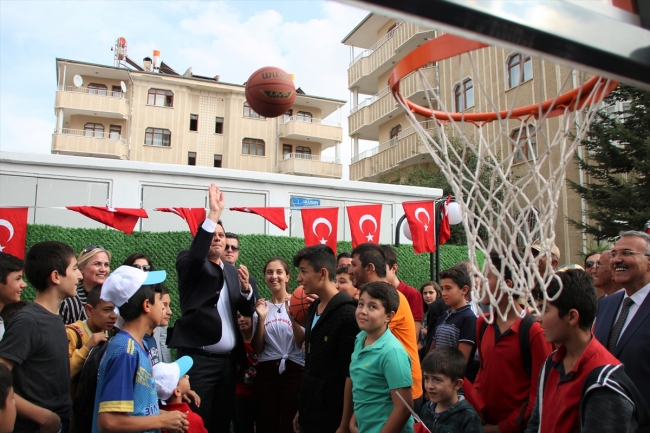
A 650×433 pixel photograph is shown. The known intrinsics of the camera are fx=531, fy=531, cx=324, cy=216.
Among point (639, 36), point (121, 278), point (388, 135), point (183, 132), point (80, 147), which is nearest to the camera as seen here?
point (639, 36)

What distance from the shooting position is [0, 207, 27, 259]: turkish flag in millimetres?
7969

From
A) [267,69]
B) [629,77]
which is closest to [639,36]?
[629,77]

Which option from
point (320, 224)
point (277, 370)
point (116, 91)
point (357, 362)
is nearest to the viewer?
point (357, 362)

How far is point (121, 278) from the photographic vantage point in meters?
3.02

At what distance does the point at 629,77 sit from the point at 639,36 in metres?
0.13

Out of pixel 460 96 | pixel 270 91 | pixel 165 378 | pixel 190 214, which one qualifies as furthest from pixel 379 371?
pixel 190 214

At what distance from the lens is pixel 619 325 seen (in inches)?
130

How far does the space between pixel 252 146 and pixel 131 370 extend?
32.2m

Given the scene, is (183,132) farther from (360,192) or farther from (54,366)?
(54,366)

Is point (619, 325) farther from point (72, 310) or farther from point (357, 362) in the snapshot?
point (72, 310)

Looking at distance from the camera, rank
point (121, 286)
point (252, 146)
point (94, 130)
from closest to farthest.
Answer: point (121, 286) → point (94, 130) → point (252, 146)

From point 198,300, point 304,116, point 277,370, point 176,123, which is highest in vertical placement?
point 304,116

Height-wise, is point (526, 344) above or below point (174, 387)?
above

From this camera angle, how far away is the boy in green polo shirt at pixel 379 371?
3.31 meters
